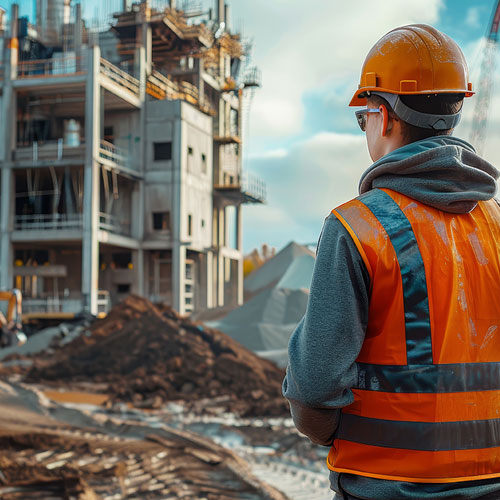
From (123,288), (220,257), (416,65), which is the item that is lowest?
(123,288)

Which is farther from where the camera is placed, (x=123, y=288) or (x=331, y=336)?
(x=123, y=288)

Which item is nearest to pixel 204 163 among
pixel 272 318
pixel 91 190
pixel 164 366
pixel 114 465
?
pixel 91 190

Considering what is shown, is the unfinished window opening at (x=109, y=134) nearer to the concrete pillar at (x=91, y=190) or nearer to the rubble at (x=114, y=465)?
the concrete pillar at (x=91, y=190)

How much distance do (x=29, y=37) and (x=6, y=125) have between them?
25.8ft

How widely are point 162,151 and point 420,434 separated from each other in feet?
109

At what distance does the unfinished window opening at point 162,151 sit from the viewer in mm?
33906

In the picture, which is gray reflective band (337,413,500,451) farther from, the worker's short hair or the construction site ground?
the construction site ground

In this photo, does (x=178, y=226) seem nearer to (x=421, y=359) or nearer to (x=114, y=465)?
(x=114, y=465)

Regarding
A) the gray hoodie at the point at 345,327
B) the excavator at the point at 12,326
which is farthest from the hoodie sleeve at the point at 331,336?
the excavator at the point at 12,326

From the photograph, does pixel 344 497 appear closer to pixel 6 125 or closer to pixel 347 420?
pixel 347 420

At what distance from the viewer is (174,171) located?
33344 mm

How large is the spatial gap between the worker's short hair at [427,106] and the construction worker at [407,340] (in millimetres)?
65

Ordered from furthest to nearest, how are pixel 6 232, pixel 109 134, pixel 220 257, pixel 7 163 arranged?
pixel 220 257
pixel 109 134
pixel 7 163
pixel 6 232

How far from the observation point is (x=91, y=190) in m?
29.0
